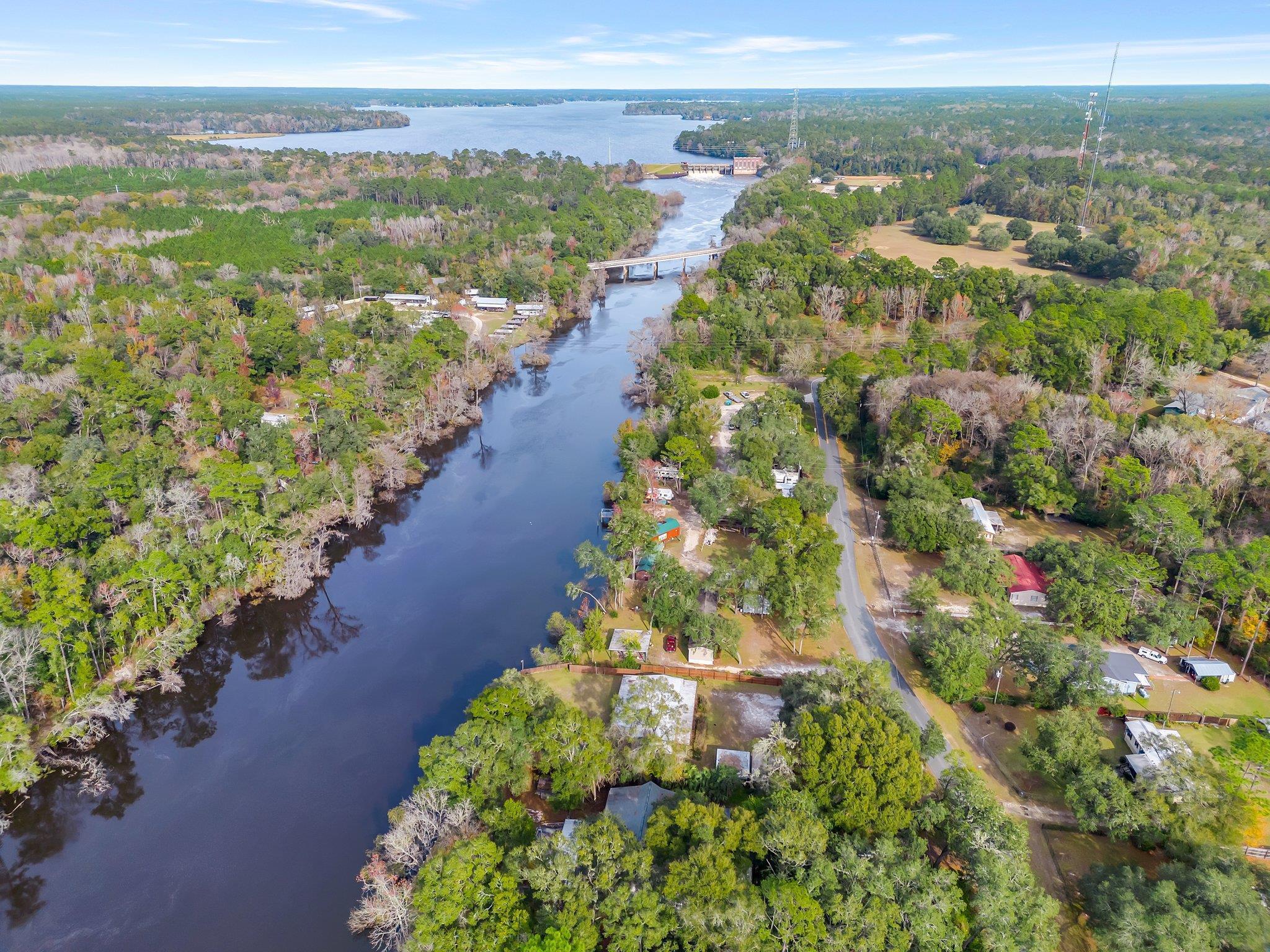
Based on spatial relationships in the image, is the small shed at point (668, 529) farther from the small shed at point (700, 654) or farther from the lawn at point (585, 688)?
the lawn at point (585, 688)

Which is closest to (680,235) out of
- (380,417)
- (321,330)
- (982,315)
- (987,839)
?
(982,315)

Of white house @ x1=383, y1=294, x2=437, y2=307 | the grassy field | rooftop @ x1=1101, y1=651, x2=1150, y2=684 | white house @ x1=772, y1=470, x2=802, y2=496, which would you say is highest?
the grassy field

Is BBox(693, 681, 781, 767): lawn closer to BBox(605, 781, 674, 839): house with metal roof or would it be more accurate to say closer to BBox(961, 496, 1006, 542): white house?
BBox(605, 781, 674, 839): house with metal roof

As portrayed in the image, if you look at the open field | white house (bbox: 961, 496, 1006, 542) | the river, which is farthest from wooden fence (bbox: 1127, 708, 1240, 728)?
the open field

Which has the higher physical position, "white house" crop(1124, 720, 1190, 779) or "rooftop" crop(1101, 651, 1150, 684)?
"white house" crop(1124, 720, 1190, 779)

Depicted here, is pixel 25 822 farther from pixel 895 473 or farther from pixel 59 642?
pixel 895 473

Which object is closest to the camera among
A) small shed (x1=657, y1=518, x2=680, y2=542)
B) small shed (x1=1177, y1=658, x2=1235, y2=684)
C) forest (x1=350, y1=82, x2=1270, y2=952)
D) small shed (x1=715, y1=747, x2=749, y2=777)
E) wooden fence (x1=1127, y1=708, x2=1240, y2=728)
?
forest (x1=350, y1=82, x2=1270, y2=952)

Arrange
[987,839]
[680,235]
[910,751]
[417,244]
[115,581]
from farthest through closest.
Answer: [680,235]
[417,244]
[115,581]
[910,751]
[987,839]
